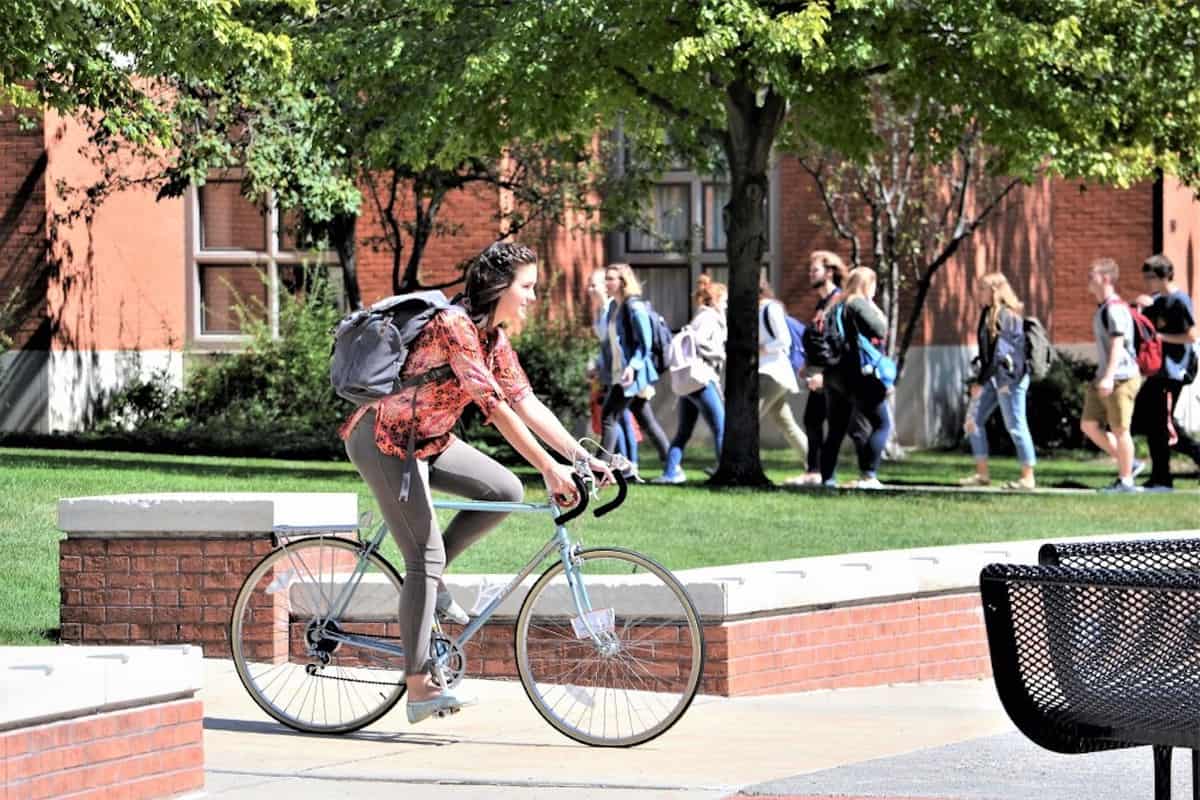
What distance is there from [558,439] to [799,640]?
7.18 ft

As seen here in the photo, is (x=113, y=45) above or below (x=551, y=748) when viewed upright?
above

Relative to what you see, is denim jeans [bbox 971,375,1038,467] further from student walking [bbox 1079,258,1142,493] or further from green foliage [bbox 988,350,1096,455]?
green foliage [bbox 988,350,1096,455]

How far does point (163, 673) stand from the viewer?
635 centimetres

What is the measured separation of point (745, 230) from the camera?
18188 mm

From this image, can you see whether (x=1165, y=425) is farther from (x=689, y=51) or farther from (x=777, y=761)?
(x=777, y=761)

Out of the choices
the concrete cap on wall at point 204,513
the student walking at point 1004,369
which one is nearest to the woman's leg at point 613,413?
the student walking at point 1004,369

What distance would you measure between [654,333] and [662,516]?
14.2ft

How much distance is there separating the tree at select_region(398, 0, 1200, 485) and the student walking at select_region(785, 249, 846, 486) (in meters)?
0.53

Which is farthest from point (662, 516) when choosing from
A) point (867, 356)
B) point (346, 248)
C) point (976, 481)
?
point (346, 248)

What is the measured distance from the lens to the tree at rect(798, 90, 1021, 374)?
79.0 ft

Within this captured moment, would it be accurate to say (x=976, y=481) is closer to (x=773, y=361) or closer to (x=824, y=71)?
(x=773, y=361)

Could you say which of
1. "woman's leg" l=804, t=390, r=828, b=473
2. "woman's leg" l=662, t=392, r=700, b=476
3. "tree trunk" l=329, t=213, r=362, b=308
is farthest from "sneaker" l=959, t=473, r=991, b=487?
"tree trunk" l=329, t=213, r=362, b=308

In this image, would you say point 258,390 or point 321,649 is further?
point 258,390

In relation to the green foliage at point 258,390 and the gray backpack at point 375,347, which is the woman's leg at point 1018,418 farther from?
the gray backpack at point 375,347
